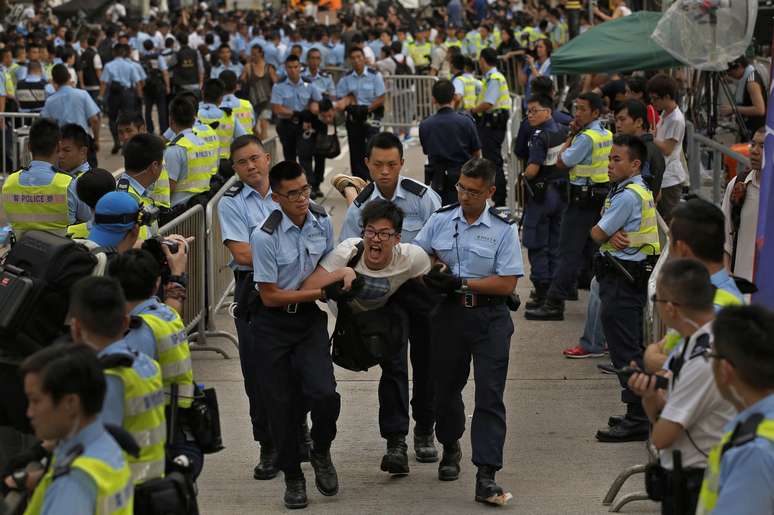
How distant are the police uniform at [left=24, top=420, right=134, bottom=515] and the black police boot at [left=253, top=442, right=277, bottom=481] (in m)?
3.47

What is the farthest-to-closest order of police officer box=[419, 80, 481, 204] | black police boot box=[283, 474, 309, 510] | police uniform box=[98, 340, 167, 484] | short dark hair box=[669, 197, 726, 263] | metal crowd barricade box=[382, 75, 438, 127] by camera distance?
metal crowd barricade box=[382, 75, 438, 127]
police officer box=[419, 80, 481, 204]
black police boot box=[283, 474, 309, 510]
short dark hair box=[669, 197, 726, 263]
police uniform box=[98, 340, 167, 484]

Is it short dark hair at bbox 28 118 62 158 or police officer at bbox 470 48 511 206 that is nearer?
short dark hair at bbox 28 118 62 158

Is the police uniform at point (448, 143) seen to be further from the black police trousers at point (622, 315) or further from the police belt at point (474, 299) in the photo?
the police belt at point (474, 299)

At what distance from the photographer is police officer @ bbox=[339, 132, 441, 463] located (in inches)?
304

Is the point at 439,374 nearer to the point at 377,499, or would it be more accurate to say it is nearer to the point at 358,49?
the point at 377,499

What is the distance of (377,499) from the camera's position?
7.20m

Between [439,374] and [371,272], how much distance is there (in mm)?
762

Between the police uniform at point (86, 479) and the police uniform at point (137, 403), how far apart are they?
0.42m

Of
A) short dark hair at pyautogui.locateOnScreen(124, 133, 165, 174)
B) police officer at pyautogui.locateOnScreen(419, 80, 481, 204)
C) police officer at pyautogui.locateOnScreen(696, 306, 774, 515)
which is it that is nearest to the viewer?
police officer at pyautogui.locateOnScreen(696, 306, 774, 515)

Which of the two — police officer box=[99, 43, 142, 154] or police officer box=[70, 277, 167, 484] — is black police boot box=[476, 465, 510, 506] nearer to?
police officer box=[70, 277, 167, 484]

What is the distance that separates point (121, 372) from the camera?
457 cm

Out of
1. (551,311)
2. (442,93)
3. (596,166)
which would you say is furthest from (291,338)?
(442,93)

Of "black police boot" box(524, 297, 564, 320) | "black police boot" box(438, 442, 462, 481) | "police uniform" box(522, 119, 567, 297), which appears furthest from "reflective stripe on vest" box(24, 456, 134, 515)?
"police uniform" box(522, 119, 567, 297)

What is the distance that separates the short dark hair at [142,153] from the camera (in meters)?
8.26
